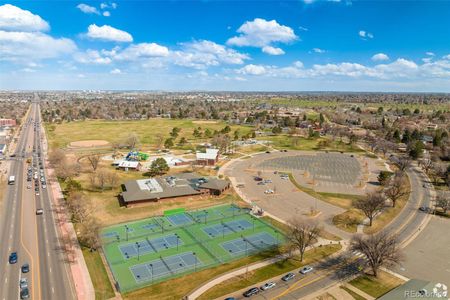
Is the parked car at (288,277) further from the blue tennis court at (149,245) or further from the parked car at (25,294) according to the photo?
the parked car at (25,294)

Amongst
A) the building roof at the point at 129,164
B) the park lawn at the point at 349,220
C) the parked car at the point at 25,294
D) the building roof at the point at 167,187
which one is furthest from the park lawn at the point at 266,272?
the building roof at the point at 129,164

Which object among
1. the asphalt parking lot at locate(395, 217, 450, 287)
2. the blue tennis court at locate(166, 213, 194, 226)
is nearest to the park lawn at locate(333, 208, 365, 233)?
the asphalt parking lot at locate(395, 217, 450, 287)

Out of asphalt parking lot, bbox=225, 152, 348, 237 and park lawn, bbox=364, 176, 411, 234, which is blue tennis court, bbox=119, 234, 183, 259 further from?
park lawn, bbox=364, 176, 411, 234

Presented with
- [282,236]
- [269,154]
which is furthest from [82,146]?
[282,236]

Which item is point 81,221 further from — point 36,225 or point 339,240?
point 339,240

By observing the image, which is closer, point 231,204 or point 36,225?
point 36,225
